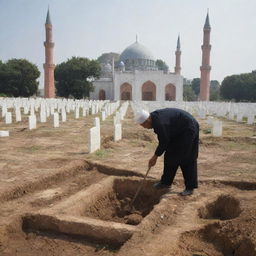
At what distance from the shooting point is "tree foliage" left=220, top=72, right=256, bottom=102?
44.3 meters

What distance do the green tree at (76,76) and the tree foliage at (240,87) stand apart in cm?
2184

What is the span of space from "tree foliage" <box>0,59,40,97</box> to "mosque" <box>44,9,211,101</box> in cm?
199

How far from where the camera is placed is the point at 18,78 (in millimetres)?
37406

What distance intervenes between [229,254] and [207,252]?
0.83 ft

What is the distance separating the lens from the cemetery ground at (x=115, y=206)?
9.16 feet

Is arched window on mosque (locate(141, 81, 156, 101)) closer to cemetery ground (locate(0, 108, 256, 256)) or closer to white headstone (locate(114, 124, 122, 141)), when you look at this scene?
white headstone (locate(114, 124, 122, 141))

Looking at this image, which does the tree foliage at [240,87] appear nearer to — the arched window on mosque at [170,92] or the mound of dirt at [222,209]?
the arched window on mosque at [170,92]

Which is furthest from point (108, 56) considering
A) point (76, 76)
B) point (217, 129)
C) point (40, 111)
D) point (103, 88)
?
point (217, 129)

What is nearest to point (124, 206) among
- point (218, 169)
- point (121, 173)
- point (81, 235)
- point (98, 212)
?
point (98, 212)

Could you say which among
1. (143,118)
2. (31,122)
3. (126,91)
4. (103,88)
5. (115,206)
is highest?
(103,88)

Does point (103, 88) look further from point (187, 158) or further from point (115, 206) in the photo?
point (187, 158)

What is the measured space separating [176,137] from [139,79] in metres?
43.9

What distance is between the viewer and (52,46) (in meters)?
37.5

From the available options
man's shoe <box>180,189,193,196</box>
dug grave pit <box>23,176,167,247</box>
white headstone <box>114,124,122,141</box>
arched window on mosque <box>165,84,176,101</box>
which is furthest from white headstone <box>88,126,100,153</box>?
arched window on mosque <box>165,84,176,101</box>
